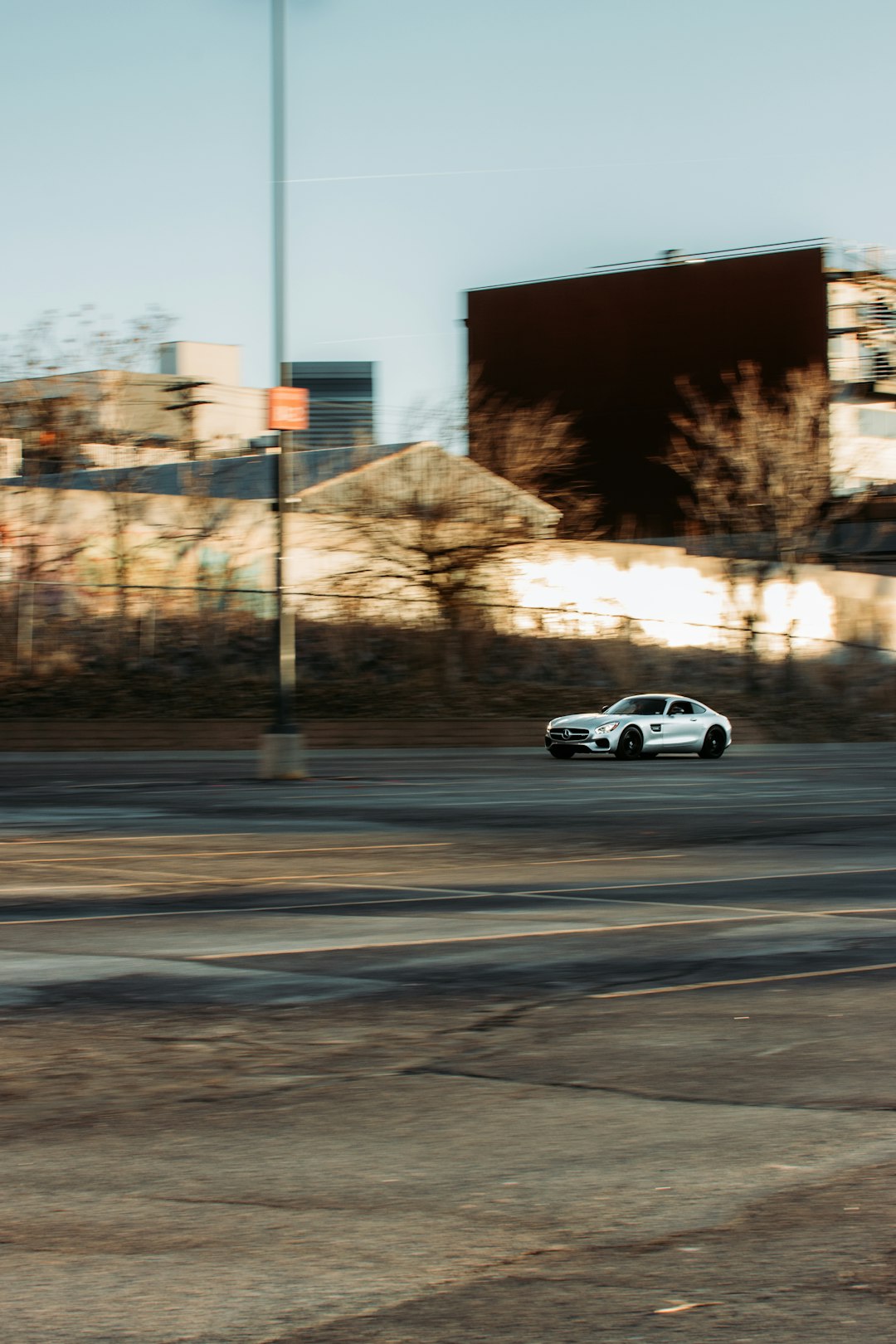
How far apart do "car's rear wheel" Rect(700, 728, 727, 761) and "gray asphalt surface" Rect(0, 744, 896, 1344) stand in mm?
21492

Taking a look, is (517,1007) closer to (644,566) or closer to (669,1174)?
(669,1174)

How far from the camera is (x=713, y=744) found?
35406 mm

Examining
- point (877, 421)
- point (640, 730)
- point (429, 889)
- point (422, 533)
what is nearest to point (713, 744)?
point (640, 730)

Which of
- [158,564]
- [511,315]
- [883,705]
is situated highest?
[511,315]

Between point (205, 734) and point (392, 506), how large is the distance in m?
11.4

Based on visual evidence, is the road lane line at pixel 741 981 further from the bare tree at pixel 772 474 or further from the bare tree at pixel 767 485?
the bare tree at pixel 772 474

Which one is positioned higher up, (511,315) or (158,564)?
(511,315)

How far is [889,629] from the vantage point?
61594 mm

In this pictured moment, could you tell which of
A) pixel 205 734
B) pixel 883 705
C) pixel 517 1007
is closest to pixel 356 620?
pixel 205 734

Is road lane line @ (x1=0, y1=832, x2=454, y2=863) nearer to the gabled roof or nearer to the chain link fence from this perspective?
the chain link fence

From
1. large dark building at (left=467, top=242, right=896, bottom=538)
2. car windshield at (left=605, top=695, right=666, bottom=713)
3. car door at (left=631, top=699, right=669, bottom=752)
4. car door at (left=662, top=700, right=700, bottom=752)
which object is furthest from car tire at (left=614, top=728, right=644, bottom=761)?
large dark building at (left=467, top=242, right=896, bottom=538)

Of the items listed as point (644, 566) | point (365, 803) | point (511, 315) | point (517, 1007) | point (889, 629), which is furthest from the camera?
point (511, 315)

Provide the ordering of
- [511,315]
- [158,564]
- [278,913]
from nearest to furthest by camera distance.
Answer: [278,913] → [158,564] → [511,315]

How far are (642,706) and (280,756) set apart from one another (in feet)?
35.5
